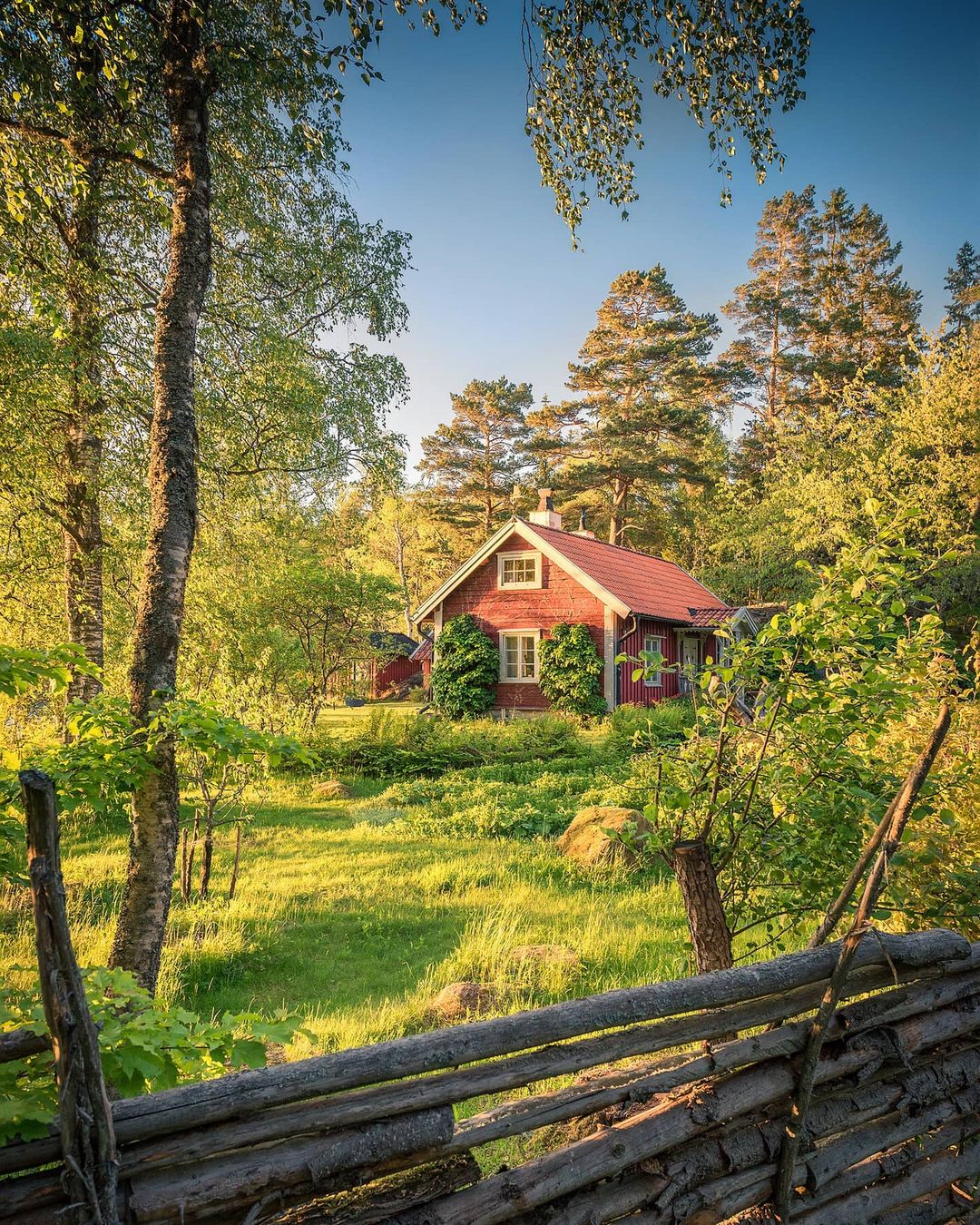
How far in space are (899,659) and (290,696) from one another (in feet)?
40.9

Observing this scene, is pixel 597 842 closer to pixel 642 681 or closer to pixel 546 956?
pixel 546 956

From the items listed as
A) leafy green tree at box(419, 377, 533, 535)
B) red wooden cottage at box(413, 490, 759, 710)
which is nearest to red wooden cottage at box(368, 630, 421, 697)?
leafy green tree at box(419, 377, 533, 535)

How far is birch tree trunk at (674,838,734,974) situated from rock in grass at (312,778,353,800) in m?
10.8

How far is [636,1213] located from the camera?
78.1 inches

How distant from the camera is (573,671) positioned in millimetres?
19719

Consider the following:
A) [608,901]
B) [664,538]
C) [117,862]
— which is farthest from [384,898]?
[664,538]

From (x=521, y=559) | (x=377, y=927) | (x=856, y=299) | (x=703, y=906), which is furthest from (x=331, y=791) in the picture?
(x=856, y=299)

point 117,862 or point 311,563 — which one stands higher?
point 311,563

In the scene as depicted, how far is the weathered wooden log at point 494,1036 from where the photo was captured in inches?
58.2

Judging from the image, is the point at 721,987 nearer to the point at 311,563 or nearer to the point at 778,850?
the point at 778,850

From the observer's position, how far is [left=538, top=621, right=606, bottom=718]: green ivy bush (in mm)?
19391

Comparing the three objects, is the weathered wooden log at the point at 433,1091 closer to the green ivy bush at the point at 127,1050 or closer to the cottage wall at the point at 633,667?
the green ivy bush at the point at 127,1050

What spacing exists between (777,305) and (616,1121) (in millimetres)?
40122

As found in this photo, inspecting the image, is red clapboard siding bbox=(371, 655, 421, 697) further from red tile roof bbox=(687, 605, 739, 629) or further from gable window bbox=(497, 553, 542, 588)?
red tile roof bbox=(687, 605, 739, 629)
